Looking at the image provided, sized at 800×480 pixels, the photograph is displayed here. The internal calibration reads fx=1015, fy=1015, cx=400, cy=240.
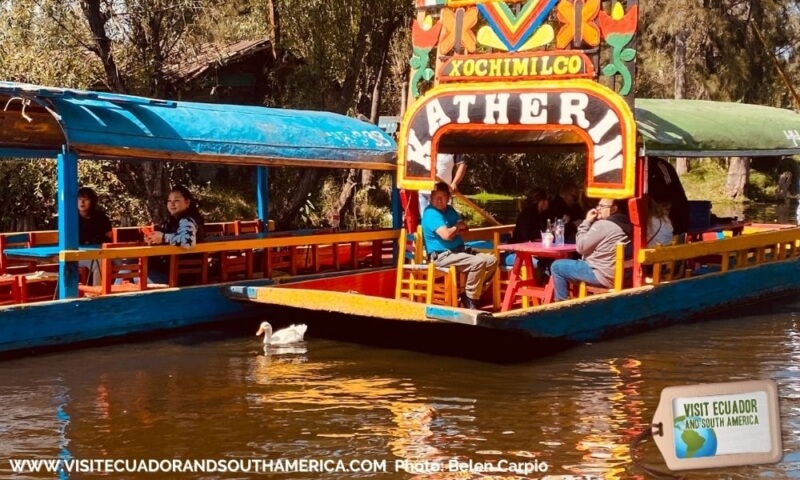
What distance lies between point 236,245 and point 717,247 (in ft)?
18.3

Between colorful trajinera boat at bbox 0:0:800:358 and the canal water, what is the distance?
39cm

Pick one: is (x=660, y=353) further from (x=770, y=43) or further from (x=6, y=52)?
(x=770, y=43)

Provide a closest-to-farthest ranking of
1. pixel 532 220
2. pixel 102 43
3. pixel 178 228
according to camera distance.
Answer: pixel 178 228
pixel 532 220
pixel 102 43

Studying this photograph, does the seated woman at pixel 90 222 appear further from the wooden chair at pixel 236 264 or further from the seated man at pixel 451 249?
the seated man at pixel 451 249

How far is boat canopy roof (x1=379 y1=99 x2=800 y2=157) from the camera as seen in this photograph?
1062 cm

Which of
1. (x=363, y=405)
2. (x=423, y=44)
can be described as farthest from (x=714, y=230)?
(x=363, y=405)

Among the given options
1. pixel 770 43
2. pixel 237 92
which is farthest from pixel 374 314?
pixel 770 43

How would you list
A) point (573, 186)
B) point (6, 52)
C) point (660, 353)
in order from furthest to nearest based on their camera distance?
1. point (6, 52)
2. point (573, 186)
3. point (660, 353)

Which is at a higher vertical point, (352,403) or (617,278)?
(617,278)

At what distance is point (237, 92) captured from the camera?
2617 centimetres

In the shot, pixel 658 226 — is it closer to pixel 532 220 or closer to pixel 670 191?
pixel 670 191

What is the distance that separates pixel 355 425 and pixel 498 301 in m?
4.02

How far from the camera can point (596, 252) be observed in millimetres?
10453

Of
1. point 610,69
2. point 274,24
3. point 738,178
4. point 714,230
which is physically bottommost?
point 714,230
